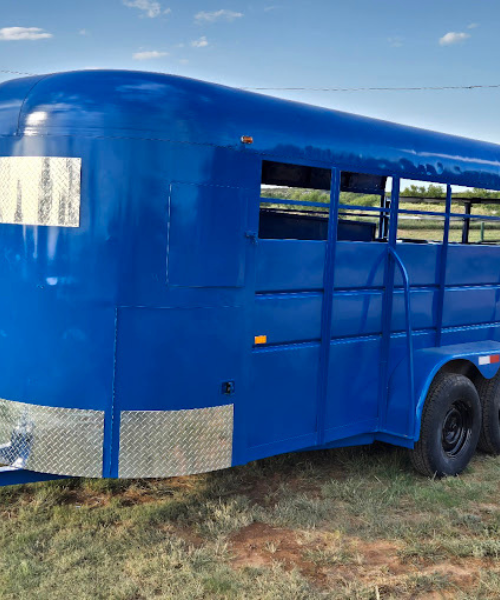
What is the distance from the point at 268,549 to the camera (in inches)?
162

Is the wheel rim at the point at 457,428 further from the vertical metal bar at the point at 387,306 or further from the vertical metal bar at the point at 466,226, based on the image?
the vertical metal bar at the point at 466,226

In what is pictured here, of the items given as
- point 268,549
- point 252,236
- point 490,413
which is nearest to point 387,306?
point 252,236

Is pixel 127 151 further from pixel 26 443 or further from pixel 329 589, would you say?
pixel 329 589

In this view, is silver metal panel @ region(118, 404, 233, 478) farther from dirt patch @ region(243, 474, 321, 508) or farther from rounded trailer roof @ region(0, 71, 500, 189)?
rounded trailer roof @ region(0, 71, 500, 189)

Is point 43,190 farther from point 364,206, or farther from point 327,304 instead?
point 364,206

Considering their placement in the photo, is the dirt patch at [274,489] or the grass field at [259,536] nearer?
the grass field at [259,536]

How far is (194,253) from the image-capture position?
13.0 feet

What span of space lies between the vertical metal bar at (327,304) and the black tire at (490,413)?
1877 millimetres

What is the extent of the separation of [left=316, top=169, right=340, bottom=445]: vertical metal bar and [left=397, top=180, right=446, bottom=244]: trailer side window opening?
0.85 meters

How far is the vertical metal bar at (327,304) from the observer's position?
4652 millimetres

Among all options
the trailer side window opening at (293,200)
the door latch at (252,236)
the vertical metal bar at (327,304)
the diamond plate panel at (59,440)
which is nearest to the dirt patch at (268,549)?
the vertical metal bar at (327,304)

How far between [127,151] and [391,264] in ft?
7.26

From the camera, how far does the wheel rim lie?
5.65m

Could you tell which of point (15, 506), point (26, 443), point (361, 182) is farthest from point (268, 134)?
point (15, 506)
